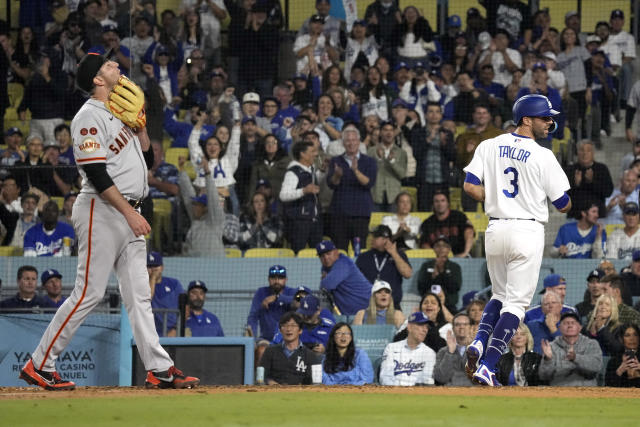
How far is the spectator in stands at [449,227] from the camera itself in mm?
10805

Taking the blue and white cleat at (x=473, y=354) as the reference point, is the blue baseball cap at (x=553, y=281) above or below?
above

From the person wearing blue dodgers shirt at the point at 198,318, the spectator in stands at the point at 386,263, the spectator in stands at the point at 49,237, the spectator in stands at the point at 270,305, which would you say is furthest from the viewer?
the spectator in stands at the point at 49,237

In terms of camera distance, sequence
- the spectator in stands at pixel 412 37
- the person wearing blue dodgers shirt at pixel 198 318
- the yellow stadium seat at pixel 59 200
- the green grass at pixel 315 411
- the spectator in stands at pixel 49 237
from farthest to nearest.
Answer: the spectator in stands at pixel 412 37 → the yellow stadium seat at pixel 59 200 → the spectator in stands at pixel 49 237 → the person wearing blue dodgers shirt at pixel 198 318 → the green grass at pixel 315 411

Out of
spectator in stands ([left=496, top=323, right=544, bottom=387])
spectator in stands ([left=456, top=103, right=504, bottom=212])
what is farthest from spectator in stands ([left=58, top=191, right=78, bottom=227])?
spectator in stands ([left=496, top=323, right=544, bottom=387])

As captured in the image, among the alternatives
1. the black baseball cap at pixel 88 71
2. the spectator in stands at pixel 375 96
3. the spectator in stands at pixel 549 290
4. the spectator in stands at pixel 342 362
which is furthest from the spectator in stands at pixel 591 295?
the black baseball cap at pixel 88 71

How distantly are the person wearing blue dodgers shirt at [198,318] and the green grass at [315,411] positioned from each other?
4023 millimetres

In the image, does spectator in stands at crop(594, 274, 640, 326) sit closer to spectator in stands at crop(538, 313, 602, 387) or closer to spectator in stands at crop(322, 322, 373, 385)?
spectator in stands at crop(538, 313, 602, 387)

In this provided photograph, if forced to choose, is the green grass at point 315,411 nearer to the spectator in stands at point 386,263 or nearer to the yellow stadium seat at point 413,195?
the spectator in stands at point 386,263

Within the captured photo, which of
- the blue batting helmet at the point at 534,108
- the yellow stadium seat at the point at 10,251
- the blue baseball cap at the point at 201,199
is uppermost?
the blue batting helmet at the point at 534,108

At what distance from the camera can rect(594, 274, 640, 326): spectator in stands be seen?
29.5 feet

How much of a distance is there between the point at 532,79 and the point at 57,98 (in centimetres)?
559

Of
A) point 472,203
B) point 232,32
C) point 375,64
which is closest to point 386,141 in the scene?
point 472,203

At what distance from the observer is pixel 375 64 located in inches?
533

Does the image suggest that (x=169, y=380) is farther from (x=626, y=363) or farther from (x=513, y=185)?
(x=626, y=363)
